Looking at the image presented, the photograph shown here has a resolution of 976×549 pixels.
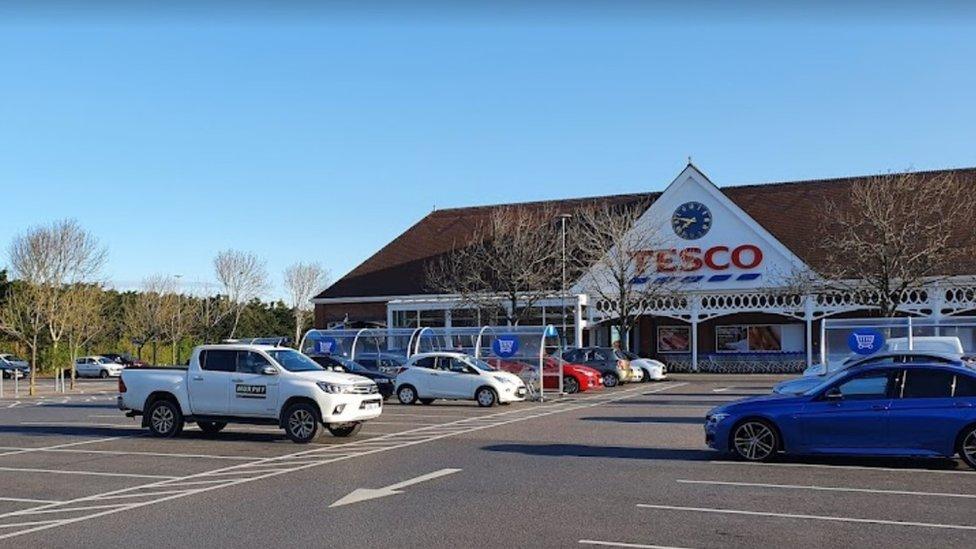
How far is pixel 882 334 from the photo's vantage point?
2684cm

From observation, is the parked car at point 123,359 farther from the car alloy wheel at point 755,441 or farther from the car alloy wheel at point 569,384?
the car alloy wheel at point 755,441

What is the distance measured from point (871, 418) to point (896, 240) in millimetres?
23801

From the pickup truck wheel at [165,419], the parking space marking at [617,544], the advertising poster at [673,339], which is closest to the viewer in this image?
the parking space marking at [617,544]

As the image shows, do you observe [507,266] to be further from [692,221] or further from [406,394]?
[406,394]

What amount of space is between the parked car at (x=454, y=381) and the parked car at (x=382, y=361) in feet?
13.9

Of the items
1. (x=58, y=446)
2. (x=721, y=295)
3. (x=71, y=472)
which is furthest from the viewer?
(x=721, y=295)

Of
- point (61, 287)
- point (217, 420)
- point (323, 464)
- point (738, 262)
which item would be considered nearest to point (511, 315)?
point (738, 262)

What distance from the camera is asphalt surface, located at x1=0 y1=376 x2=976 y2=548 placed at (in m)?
9.27

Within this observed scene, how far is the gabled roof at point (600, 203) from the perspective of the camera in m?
46.5

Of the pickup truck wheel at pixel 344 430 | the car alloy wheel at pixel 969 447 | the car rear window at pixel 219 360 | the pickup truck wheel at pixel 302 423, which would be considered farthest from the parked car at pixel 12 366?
the car alloy wheel at pixel 969 447

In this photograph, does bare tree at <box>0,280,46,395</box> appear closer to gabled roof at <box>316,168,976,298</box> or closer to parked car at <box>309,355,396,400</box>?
gabled roof at <box>316,168,976,298</box>

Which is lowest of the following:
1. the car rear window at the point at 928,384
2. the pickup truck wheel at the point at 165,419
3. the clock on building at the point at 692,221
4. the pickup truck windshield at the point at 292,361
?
the pickup truck wheel at the point at 165,419

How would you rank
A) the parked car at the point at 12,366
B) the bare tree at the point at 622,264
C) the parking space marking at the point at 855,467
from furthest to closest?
the parked car at the point at 12,366 → the bare tree at the point at 622,264 → the parking space marking at the point at 855,467

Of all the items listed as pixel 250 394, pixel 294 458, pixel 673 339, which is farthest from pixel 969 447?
pixel 673 339
